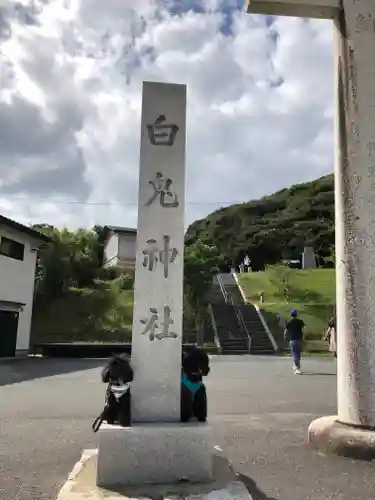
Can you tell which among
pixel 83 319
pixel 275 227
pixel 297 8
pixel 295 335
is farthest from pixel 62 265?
pixel 275 227

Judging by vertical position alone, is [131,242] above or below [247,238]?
below

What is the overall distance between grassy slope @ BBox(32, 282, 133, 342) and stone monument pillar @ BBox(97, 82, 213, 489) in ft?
70.2

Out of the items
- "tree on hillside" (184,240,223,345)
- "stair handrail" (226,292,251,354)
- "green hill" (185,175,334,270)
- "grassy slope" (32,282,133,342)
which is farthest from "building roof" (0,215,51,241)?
"green hill" (185,175,334,270)

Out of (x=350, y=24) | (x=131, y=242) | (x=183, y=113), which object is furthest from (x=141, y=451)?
(x=131, y=242)

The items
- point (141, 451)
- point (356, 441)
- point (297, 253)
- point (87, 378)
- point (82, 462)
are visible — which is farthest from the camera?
point (297, 253)

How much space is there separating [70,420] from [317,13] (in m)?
6.80

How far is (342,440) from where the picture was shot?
514 centimetres

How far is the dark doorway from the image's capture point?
66.9ft

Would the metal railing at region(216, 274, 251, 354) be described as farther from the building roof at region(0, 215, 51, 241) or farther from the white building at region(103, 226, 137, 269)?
the building roof at region(0, 215, 51, 241)

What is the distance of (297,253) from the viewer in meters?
63.8

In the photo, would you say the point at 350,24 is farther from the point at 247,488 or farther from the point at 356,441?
the point at 247,488

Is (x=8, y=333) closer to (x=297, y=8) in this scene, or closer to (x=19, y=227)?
(x=19, y=227)

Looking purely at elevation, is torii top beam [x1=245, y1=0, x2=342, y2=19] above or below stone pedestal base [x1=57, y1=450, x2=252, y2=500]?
above

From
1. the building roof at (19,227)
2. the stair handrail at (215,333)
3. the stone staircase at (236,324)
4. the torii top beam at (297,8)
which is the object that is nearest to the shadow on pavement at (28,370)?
the building roof at (19,227)
